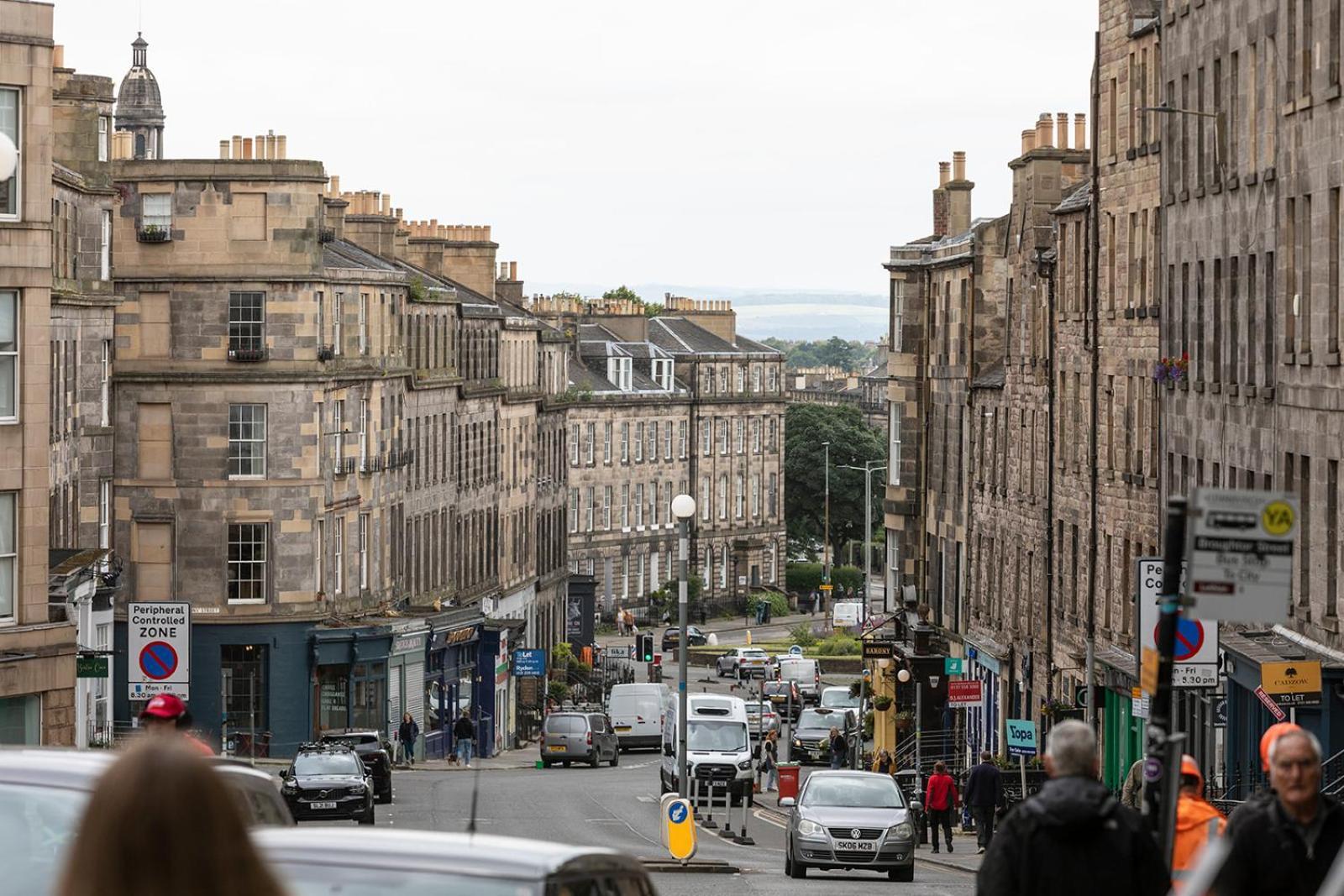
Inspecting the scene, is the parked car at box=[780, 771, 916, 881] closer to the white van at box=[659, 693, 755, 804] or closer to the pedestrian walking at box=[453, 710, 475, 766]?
the white van at box=[659, 693, 755, 804]

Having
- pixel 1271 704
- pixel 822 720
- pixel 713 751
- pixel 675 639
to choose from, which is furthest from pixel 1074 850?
pixel 675 639

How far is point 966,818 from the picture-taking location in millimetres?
45969

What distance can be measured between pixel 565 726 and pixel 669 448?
73.0 meters

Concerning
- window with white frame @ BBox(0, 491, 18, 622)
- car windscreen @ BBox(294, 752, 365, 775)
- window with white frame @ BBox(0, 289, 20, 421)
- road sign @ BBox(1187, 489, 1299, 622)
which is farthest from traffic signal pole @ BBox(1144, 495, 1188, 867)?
car windscreen @ BBox(294, 752, 365, 775)

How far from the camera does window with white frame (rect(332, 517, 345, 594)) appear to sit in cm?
6325

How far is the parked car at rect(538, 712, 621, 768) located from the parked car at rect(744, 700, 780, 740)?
4.11 metres

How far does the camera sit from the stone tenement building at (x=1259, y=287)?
1202 inches

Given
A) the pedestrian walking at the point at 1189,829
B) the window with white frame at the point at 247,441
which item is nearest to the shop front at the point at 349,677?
the window with white frame at the point at 247,441

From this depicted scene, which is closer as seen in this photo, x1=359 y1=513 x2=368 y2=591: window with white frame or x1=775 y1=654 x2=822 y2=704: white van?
x1=359 y1=513 x2=368 y2=591: window with white frame

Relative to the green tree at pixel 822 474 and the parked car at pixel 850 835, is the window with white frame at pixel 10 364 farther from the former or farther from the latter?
the green tree at pixel 822 474

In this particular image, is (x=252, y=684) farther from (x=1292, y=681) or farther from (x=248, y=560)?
(x=1292, y=681)

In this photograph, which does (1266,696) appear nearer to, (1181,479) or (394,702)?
(1181,479)

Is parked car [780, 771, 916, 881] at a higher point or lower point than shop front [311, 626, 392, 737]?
higher

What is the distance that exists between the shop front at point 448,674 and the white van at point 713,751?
48.1ft
